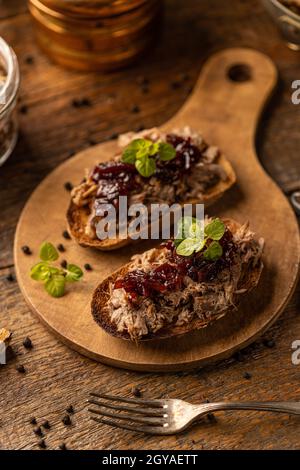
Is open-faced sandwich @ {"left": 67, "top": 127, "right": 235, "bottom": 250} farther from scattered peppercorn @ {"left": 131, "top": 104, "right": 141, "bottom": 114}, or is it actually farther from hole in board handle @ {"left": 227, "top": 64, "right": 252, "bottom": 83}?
hole in board handle @ {"left": 227, "top": 64, "right": 252, "bottom": 83}

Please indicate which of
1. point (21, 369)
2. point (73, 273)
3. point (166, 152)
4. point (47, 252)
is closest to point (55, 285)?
point (73, 273)

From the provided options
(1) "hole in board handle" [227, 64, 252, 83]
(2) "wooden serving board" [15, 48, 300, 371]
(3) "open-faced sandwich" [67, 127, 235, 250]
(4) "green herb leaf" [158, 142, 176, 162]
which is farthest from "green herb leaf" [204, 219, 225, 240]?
(1) "hole in board handle" [227, 64, 252, 83]

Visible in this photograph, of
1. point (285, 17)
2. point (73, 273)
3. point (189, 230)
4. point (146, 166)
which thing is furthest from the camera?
point (285, 17)

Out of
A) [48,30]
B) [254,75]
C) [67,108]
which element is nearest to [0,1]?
[48,30]

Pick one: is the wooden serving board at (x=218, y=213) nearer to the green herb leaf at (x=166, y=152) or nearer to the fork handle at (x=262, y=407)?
the fork handle at (x=262, y=407)

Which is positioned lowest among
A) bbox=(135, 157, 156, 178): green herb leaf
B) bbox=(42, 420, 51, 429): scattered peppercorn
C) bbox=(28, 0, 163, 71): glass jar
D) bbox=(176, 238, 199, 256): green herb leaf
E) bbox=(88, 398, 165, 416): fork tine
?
bbox=(42, 420, 51, 429): scattered peppercorn

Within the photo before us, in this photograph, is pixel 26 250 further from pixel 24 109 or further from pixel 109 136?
pixel 24 109
